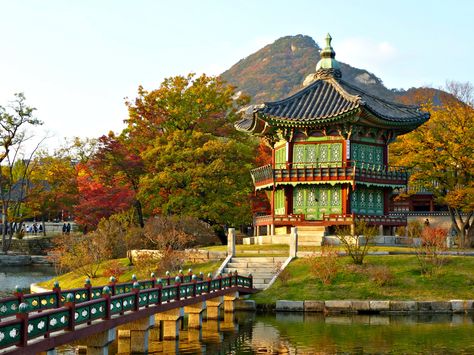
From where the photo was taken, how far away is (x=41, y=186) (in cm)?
8131

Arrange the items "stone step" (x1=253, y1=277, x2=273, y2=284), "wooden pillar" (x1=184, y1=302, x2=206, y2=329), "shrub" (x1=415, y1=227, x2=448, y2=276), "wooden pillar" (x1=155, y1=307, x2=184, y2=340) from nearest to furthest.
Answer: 1. "wooden pillar" (x1=155, y1=307, x2=184, y2=340)
2. "wooden pillar" (x1=184, y1=302, x2=206, y2=329)
3. "shrub" (x1=415, y1=227, x2=448, y2=276)
4. "stone step" (x1=253, y1=277, x2=273, y2=284)

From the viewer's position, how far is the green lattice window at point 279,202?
52.0 metres

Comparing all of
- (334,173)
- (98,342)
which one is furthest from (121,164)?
(98,342)

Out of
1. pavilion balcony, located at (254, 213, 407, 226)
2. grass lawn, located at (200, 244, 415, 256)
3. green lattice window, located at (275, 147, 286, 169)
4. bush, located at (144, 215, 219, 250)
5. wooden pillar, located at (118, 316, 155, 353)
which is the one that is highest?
green lattice window, located at (275, 147, 286, 169)

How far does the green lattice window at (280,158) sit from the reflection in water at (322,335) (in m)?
20.1

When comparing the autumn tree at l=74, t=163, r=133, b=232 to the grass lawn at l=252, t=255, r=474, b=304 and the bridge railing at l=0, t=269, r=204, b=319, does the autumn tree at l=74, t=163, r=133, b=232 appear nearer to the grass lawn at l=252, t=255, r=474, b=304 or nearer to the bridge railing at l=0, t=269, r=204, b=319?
the grass lawn at l=252, t=255, r=474, b=304

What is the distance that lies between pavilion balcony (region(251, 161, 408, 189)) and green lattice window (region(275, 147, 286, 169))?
480 millimetres

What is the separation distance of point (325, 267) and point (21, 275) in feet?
109

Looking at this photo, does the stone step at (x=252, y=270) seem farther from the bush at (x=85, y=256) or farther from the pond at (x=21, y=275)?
the pond at (x=21, y=275)

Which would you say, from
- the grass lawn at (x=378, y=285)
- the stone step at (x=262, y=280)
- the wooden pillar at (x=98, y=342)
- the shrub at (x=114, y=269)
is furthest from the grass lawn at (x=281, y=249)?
the wooden pillar at (x=98, y=342)

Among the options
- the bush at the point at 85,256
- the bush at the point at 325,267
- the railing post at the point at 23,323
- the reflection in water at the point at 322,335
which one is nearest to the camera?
the railing post at the point at 23,323

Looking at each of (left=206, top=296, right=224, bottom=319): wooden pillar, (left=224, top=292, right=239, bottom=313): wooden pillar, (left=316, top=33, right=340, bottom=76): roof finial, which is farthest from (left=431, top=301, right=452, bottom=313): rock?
(left=316, top=33, right=340, bottom=76): roof finial

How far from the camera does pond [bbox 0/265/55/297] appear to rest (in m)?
49.2

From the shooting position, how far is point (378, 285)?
3588 cm
